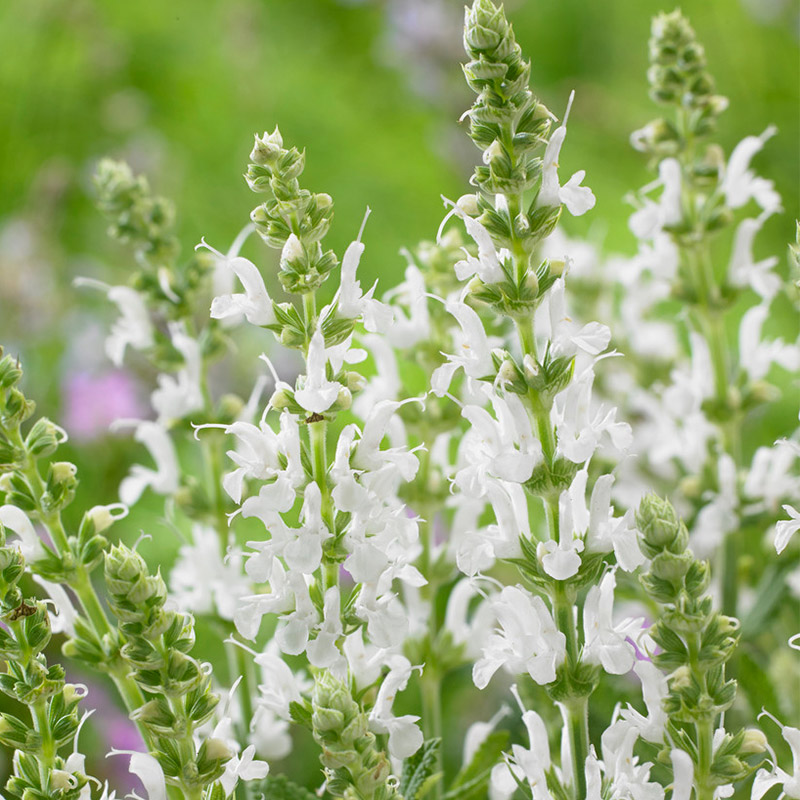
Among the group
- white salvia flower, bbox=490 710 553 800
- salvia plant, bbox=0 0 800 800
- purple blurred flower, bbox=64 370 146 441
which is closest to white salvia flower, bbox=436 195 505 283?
salvia plant, bbox=0 0 800 800

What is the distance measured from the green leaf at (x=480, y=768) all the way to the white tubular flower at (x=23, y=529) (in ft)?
0.82

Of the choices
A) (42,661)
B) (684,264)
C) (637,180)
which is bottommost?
(42,661)

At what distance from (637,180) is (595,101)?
1.88ft

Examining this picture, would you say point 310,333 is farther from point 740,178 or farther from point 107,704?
point 107,704

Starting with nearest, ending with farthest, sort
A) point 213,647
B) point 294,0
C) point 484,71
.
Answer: point 484,71 → point 213,647 → point 294,0

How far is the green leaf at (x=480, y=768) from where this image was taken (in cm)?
57

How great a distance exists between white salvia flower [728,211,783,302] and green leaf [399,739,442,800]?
17.3 inches

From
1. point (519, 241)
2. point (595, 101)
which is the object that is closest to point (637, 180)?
point (595, 101)

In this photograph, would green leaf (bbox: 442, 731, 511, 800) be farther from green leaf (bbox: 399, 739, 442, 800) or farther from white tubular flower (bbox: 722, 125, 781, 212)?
white tubular flower (bbox: 722, 125, 781, 212)

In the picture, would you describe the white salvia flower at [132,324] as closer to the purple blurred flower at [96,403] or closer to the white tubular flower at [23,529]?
the white tubular flower at [23,529]

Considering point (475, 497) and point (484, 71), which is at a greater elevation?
point (484, 71)

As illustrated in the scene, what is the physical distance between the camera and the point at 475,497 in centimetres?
48

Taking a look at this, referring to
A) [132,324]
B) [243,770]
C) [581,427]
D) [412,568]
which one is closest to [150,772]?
[243,770]

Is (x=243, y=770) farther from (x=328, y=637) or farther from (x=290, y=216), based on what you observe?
(x=290, y=216)
